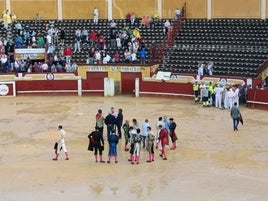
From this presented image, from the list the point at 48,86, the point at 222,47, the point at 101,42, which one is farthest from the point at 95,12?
the point at 222,47

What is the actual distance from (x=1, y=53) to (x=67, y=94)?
192 inches

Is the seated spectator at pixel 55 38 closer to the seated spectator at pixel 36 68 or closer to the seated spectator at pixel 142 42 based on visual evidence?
the seated spectator at pixel 36 68

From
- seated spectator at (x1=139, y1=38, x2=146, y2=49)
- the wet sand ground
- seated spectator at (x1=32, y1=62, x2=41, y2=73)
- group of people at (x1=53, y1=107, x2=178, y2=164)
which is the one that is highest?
seated spectator at (x1=139, y1=38, x2=146, y2=49)

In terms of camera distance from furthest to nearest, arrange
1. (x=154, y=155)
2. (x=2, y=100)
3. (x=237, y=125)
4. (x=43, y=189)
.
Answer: (x=2, y=100) → (x=237, y=125) → (x=154, y=155) → (x=43, y=189)

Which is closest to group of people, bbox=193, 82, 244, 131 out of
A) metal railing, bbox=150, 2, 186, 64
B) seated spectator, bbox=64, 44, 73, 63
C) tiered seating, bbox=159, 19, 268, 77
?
tiered seating, bbox=159, 19, 268, 77

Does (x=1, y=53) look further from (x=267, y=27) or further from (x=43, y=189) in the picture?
(x=43, y=189)

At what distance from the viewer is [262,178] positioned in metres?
18.1

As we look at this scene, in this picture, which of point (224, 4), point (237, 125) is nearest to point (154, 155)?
point (237, 125)

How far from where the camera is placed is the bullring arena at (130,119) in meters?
17.3

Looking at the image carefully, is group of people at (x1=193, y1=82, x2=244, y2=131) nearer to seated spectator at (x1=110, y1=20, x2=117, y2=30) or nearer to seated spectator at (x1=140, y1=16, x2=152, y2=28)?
seated spectator at (x1=140, y1=16, x2=152, y2=28)

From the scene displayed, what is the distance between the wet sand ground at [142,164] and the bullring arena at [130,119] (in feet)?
0.10

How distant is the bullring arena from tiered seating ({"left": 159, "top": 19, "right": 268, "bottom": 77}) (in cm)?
104

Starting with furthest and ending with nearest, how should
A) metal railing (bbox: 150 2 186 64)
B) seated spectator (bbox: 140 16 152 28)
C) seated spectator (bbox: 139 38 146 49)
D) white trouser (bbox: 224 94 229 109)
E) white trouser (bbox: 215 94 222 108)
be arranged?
seated spectator (bbox: 140 16 152 28)
seated spectator (bbox: 139 38 146 49)
metal railing (bbox: 150 2 186 64)
white trouser (bbox: 215 94 222 108)
white trouser (bbox: 224 94 229 109)

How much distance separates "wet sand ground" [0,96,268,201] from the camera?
16828 millimetres
